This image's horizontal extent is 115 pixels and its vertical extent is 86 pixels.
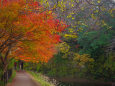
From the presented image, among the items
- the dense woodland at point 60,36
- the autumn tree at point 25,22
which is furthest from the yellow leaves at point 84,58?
the autumn tree at point 25,22

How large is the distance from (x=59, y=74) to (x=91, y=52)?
13189 mm

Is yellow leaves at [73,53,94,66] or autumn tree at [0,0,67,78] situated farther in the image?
yellow leaves at [73,53,94,66]

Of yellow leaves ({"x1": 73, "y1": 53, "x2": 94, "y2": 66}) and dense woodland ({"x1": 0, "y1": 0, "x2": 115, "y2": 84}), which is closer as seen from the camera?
dense woodland ({"x1": 0, "y1": 0, "x2": 115, "y2": 84})

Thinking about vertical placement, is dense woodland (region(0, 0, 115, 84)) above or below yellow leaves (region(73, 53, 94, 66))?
above

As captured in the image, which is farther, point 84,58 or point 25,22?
point 84,58

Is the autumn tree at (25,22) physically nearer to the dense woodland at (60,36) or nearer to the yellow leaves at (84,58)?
the dense woodland at (60,36)

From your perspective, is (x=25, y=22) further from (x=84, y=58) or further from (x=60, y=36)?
(x=84, y=58)

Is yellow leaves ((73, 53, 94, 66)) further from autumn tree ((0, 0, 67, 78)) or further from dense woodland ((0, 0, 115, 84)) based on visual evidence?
autumn tree ((0, 0, 67, 78))

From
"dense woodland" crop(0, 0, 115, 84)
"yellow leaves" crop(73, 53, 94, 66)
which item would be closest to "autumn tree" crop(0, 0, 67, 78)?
"dense woodland" crop(0, 0, 115, 84)

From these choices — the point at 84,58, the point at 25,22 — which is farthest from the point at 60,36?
the point at 84,58

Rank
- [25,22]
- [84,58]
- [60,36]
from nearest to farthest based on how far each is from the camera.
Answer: [25,22] → [60,36] → [84,58]

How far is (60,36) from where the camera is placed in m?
20.0

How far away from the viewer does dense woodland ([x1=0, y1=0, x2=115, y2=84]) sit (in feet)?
33.6

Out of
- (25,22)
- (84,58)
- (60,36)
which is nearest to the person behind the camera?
(25,22)
